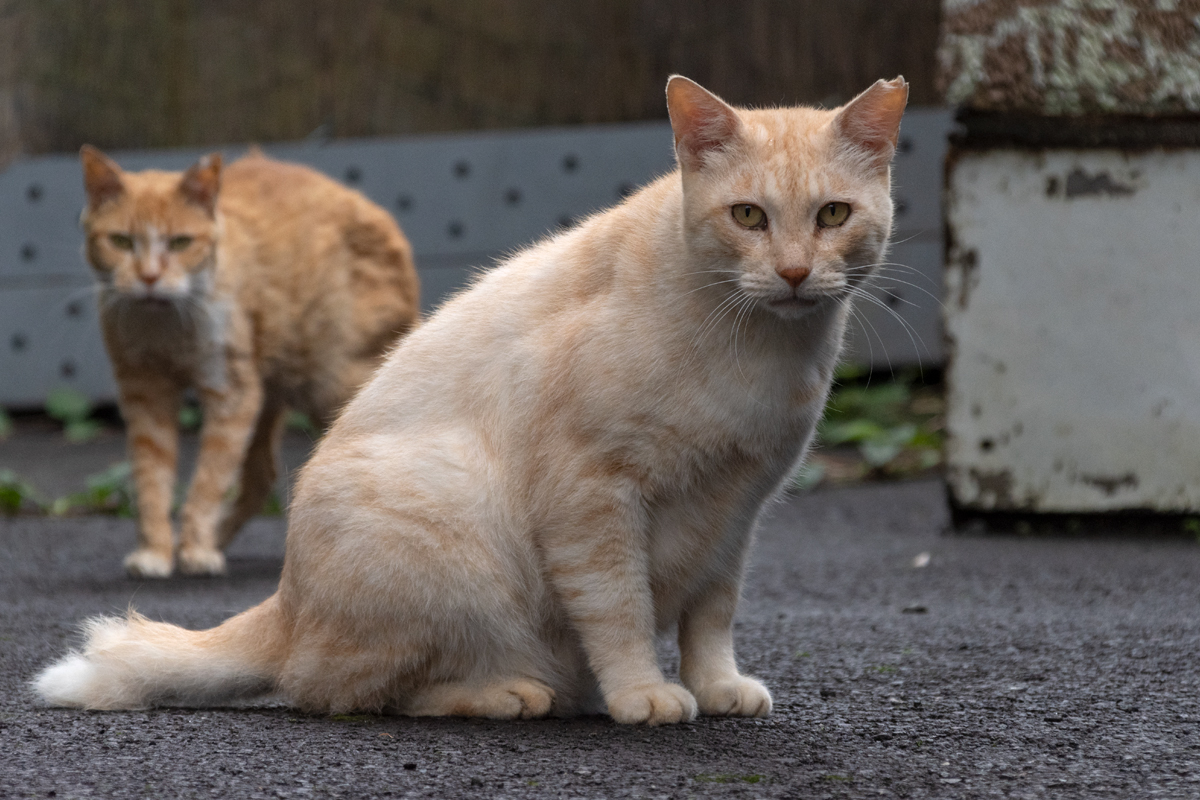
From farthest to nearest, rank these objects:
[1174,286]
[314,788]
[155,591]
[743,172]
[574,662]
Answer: [1174,286]
[155,591]
[574,662]
[743,172]
[314,788]

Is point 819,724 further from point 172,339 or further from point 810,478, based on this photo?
point 810,478

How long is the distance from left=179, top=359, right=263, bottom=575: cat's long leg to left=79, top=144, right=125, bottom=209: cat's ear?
782mm

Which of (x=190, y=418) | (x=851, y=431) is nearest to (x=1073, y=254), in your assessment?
(x=851, y=431)

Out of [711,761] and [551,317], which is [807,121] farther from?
[711,761]

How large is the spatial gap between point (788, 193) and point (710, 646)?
961 mm

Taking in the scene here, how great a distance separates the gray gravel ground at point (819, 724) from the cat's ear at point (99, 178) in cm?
151

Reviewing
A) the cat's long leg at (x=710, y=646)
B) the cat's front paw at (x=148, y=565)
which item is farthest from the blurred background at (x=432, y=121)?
the cat's long leg at (x=710, y=646)

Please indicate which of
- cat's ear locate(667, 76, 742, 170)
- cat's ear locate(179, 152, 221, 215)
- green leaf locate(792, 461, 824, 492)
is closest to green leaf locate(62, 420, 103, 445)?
cat's ear locate(179, 152, 221, 215)

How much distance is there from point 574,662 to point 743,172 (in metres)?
1.05

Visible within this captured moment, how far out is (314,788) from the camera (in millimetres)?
1997

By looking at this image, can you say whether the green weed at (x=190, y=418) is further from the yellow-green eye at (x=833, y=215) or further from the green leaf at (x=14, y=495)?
the yellow-green eye at (x=833, y=215)

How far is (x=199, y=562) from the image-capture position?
4.72 meters

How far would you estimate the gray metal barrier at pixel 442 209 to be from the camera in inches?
286

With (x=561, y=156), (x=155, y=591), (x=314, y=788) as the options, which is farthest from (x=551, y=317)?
(x=561, y=156)
